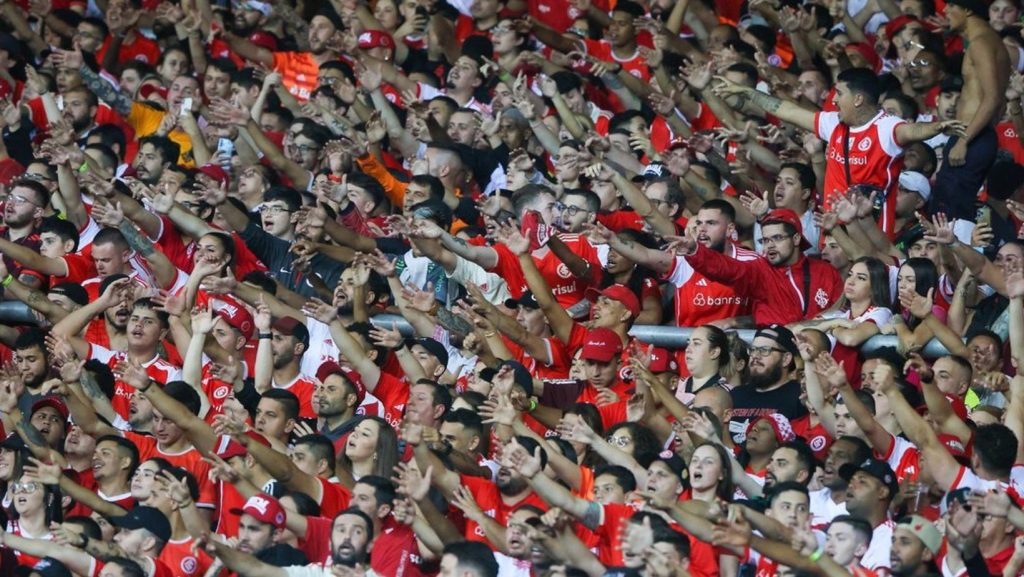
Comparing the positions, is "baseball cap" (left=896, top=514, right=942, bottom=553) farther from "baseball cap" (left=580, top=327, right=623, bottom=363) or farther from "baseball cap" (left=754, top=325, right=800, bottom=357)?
"baseball cap" (left=580, top=327, right=623, bottom=363)

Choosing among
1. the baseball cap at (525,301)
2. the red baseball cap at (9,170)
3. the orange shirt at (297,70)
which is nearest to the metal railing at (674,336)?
the baseball cap at (525,301)

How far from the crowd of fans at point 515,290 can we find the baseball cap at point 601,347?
0.05m

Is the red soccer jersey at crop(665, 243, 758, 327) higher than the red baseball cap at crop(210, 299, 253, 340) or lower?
higher

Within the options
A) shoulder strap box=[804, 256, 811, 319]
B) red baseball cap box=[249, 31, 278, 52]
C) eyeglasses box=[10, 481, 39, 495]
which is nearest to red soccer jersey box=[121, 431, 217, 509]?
eyeglasses box=[10, 481, 39, 495]

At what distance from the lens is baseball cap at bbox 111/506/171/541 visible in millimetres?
10617

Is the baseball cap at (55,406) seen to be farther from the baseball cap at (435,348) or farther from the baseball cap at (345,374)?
the baseball cap at (435,348)

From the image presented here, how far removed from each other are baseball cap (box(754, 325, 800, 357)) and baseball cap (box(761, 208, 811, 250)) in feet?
3.30

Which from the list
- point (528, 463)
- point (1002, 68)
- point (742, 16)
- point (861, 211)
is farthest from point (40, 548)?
point (742, 16)

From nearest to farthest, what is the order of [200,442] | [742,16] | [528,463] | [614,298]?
1. [528,463]
2. [200,442]
3. [614,298]
4. [742,16]

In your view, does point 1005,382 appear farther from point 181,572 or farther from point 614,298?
point 181,572

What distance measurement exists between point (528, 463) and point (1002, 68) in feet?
14.5

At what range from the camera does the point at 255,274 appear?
1294 cm

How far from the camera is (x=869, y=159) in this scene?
1259 cm

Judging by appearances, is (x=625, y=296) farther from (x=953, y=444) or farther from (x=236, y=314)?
(x=953, y=444)
